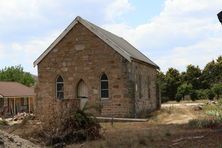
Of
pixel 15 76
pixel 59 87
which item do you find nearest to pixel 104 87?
pixel 59 87

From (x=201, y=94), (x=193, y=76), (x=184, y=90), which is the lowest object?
(x=201, y=94)

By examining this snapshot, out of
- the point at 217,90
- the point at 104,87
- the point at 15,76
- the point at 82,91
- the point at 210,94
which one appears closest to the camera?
the point at 104,87

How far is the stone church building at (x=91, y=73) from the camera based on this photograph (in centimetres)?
2942

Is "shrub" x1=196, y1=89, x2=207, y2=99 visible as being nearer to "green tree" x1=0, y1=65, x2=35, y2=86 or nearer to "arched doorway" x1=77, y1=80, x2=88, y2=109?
"arched doorway" x1=77, y1=80, x2=88, y2=109

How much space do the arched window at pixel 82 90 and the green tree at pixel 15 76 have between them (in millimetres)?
50241

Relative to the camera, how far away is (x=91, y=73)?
30281 millimetres

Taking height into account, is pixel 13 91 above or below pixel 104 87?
above

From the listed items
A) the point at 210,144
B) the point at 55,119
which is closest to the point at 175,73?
the point at 55,119

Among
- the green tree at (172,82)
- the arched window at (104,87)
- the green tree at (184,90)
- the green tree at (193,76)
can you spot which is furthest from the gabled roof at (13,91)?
the arched window at (104,87)

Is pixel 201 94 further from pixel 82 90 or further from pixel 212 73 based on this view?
pixel 82 90

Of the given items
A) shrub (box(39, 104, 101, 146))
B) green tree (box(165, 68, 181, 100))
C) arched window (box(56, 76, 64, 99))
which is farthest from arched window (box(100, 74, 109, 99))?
green tree (box(165, 68, 181, 100))

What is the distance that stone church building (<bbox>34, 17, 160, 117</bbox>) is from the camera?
96.5 feet

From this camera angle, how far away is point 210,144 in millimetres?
11711

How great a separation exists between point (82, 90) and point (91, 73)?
4.71ft
